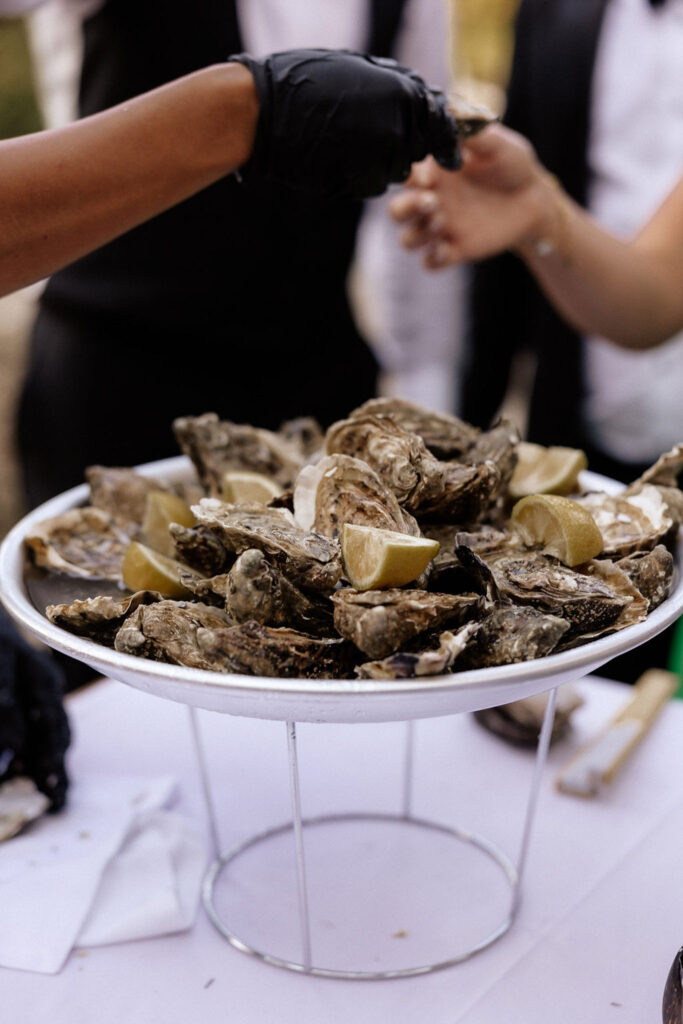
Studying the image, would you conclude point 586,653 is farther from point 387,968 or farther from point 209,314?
point 209,314

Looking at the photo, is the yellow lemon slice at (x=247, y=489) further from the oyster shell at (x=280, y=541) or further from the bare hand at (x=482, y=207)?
the bare hand at (x=482, y=207)

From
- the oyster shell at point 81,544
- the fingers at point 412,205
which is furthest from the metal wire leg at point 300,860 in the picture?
the fingers at point 412,205

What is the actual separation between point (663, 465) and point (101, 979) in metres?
0.58

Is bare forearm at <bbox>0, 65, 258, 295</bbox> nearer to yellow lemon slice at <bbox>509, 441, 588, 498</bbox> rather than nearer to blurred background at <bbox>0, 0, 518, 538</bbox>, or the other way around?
yellow lemon slice at <bbox>509, 441, 588, 498</bbox>

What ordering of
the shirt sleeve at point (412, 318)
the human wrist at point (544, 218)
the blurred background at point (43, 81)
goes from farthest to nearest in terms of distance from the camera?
the shirt sleeve at point (412, 318) → the blurred background at point (43, 81) → the human wrist at point (544, 218)

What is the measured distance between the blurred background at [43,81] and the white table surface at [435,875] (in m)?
0.88

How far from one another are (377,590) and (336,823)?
0.38m

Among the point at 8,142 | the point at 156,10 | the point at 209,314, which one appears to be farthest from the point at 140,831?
the point at 156,10

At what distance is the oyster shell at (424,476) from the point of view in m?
0.59

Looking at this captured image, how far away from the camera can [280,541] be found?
536mm

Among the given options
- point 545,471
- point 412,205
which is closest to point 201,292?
point 412,205

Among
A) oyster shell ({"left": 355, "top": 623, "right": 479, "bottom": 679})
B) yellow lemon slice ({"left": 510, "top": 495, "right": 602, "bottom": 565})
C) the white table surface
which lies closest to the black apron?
the white table surface

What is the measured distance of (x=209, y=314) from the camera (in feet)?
4.35

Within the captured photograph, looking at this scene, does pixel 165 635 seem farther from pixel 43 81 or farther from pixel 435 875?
pixel 43 81
